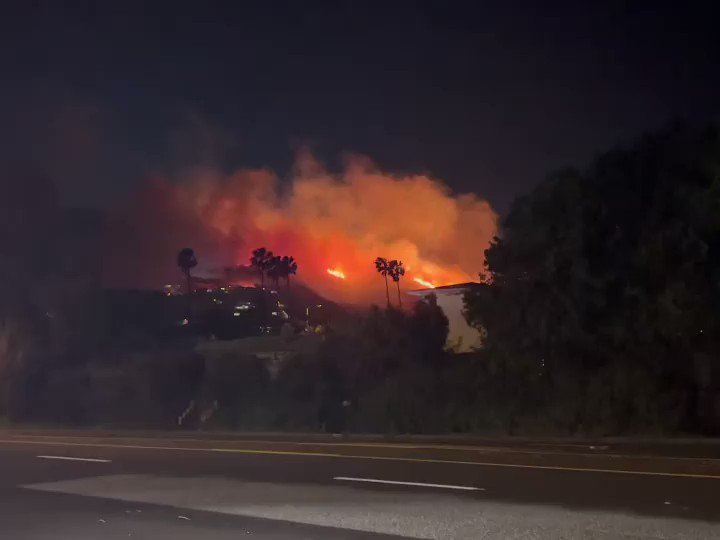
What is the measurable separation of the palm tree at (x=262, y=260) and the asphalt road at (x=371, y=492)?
6394 cm

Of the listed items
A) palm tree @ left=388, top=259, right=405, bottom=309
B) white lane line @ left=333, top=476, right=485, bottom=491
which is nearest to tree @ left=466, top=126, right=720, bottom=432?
white lane line @ left=333, top=476, right=485, bottom=491

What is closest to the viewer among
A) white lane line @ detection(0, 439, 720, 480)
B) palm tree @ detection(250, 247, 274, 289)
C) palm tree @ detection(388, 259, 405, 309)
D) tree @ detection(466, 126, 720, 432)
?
white lane line @ detection(0, 439, 720, 480)

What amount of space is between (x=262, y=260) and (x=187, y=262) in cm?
955

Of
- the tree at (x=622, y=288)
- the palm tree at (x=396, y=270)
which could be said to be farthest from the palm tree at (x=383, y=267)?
the tree at (x=622, y=288)

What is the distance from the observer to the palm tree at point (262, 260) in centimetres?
8700

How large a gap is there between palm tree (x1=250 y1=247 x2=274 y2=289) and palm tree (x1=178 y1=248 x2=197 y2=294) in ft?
22.6

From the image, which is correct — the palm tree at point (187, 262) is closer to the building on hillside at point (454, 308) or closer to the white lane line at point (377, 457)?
the building on hillside at point (454, 308)

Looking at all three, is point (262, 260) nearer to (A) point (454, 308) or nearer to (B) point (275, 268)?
(B) point (275, 268)

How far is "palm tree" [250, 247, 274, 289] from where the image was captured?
8700 centimetres

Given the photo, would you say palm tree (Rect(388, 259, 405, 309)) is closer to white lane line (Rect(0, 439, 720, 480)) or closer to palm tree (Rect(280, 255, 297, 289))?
palm tree (Rect(280, 255, 297, 289))

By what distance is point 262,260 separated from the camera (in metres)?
88.4

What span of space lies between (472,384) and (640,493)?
18.8 m

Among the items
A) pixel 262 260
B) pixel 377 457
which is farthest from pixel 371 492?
pixel 262 260

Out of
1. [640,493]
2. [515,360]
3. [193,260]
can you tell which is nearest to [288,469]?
[640,493]
